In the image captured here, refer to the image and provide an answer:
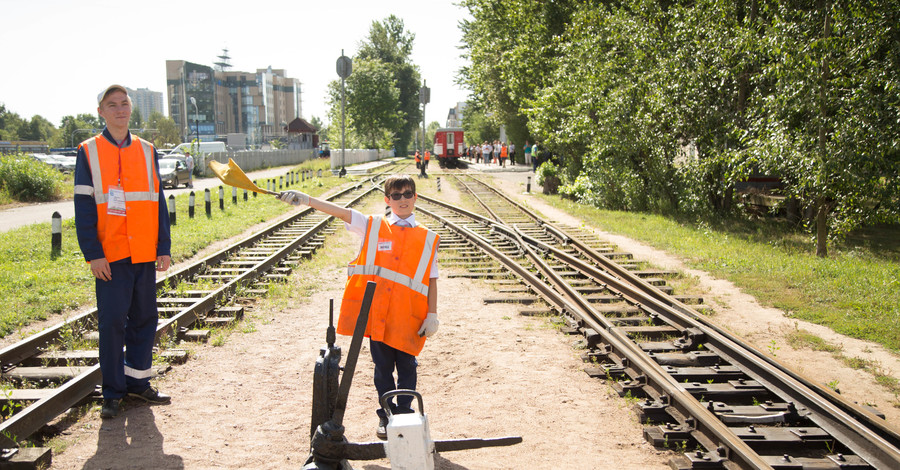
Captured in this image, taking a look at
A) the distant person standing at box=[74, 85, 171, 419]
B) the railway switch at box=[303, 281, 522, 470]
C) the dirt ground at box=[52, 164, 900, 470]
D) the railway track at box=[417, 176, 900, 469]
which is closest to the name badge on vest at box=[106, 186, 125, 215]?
the distant person standing at box=[74, 85, 171, 419]

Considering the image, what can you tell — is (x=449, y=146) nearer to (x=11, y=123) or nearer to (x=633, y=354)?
(x=633, y=354)

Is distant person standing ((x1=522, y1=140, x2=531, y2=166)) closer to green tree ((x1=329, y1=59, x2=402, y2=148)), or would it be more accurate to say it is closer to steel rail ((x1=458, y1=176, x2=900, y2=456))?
green tree ((x1=329, y1=59, x2=402, y2=148))

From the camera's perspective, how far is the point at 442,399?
506 centimetres

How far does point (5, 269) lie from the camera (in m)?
9.49

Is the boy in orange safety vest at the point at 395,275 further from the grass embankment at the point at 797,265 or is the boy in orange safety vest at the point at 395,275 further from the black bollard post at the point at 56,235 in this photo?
the black bollard post at the point at 56,235

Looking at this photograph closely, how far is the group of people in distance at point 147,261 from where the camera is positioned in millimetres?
3732

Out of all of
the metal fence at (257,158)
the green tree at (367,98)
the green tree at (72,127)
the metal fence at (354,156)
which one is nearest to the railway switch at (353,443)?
A: the metal fence at (354,156)

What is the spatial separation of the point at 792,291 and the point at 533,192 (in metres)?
16.5

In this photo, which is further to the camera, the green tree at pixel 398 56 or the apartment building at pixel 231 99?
the apartment building at pixel 231 99

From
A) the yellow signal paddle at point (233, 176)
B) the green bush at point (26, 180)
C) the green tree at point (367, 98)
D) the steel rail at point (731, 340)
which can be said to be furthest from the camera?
the green tree at point (367, 98)

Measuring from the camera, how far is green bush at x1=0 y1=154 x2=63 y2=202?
2116 centimetres

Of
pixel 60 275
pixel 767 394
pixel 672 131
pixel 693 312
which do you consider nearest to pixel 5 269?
pixel 60 275

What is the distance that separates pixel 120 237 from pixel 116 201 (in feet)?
0.76

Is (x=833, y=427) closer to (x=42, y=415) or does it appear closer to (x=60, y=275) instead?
(x=42, y=415)
